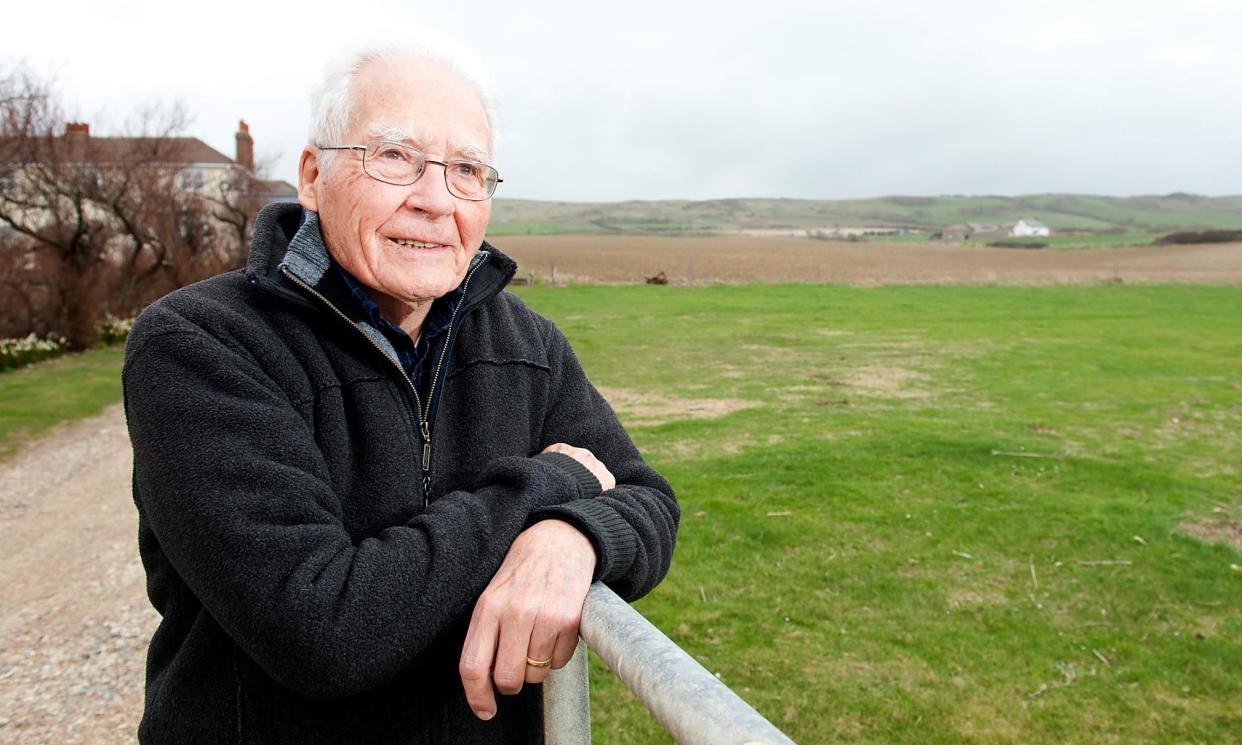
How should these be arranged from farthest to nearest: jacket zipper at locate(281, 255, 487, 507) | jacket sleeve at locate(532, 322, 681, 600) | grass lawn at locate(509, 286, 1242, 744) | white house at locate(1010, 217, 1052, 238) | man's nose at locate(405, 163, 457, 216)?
1. white house at locate(1010, 217, 1052, 238)
2. grass lawn at locate(509, 286, 1242, 744)
3. man's nose at locate(405, 163, 457, 216)
4. jacket zipper at locate(281, 255, 487, 507)
5. jacket sleeve at locate(532, 322, 681, 600)

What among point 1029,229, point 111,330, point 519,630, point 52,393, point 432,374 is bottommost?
point 52,393

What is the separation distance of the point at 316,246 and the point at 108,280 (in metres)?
23.0

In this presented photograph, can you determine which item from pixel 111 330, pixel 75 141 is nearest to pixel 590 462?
pixel 111 330

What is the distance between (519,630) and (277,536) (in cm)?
39

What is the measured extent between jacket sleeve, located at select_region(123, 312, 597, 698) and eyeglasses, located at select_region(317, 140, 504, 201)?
458 millimetres

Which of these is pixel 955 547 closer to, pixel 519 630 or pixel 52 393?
pixel 519 630

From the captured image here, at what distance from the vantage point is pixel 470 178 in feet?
6.11

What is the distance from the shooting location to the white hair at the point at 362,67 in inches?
69.0

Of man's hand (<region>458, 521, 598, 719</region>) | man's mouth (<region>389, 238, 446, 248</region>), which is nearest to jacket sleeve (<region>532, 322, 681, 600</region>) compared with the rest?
man's hand (<region>458, 521, 598, 719</region>)

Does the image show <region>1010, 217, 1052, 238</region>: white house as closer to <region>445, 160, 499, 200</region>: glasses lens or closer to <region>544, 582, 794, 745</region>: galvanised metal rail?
<region>445, 160, 499, 200</region>: glasses lens

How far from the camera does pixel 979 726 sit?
432 cm

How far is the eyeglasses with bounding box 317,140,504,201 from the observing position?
1.76 meters

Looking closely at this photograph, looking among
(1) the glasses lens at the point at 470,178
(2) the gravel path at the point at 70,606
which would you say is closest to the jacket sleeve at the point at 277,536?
(1) the glasses lens at the point at 470,178

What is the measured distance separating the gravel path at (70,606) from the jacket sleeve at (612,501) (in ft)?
12.6
